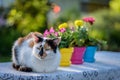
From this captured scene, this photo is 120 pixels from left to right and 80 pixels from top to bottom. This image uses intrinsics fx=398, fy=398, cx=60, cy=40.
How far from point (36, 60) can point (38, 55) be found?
6 centimetres

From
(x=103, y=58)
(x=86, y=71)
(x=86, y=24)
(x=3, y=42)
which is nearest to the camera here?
(x=86, y=71)

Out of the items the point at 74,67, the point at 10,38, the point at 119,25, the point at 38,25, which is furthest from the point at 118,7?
the point at 74,67

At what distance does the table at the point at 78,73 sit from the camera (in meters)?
2.71

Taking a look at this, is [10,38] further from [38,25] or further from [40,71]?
[40,71]

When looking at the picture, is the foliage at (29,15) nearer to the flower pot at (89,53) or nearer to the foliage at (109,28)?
the foliage at (109,28)

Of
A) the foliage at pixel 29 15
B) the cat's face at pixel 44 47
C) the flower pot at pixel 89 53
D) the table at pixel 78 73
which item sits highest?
the foliage at pixel 29 15

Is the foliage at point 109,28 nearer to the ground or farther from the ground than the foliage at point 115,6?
nearer to the ground

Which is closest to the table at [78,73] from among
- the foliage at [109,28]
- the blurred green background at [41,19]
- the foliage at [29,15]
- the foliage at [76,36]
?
the foliage at [76,36]

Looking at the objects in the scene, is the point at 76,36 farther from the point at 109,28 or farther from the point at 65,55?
the point at 109,28

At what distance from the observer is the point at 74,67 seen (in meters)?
3.16

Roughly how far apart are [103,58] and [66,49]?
83 cm

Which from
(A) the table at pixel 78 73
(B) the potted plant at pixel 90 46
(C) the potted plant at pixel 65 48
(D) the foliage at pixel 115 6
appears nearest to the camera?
(A) the table at pixel 78 73

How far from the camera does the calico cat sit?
2.76m

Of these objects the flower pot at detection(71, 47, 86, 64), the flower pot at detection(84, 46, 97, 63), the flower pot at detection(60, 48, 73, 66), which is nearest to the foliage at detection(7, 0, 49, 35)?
the flower pot at detection(84, 46, 97, 63)
